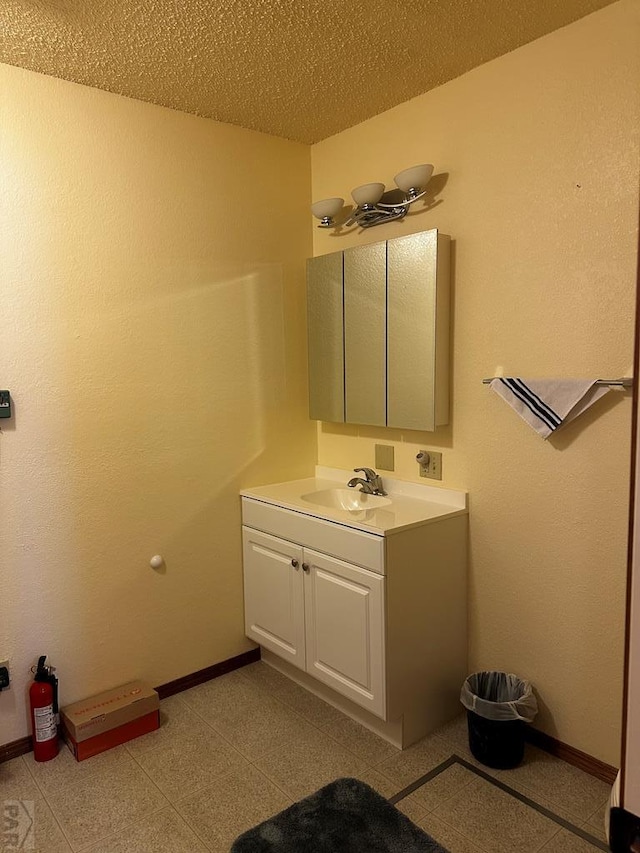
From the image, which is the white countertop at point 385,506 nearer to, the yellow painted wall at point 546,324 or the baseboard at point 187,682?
the yellow painted wall at point 546,324

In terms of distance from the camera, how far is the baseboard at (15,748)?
2223mm

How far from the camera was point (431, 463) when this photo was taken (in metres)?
2.54

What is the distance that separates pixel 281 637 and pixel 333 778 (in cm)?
68

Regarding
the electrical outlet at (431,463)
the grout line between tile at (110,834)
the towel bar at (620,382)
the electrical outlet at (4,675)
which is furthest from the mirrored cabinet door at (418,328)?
the electrical outlet at (4,675)

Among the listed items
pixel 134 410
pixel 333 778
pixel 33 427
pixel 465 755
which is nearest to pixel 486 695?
pixel 465 755

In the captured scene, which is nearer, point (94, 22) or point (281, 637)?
point (94, 22)

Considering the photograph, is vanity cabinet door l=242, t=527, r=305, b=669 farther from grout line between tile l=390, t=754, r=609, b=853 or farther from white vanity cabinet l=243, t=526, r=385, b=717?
grout line between tile l=390, t=754, r=609, b=853

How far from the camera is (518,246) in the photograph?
2.18 m

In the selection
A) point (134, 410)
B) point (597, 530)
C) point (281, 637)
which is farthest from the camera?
point (281, 637)

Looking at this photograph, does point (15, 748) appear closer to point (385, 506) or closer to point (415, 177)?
point (385, 506)

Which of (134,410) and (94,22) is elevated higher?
(94,22)

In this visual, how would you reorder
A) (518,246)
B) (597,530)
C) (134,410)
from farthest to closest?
(134,410)
(518,246)
(597,530)

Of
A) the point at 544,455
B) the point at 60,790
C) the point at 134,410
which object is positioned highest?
the point at 134,410

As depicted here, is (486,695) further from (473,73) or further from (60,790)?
(473,73)
